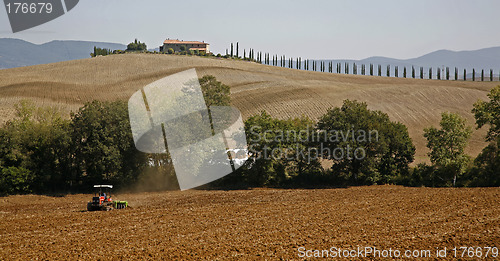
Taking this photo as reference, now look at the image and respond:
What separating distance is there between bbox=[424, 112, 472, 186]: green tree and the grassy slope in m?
14.3

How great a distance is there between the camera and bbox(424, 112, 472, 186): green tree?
44531mm

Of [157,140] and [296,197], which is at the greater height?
[157,140]

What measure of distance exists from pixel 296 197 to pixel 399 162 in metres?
16.6

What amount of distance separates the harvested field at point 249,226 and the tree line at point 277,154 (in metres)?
Result: 7.03

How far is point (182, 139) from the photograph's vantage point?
45156mm

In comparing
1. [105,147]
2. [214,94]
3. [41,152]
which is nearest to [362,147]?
[214,94]

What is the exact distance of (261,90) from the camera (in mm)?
96562

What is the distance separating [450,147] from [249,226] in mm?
29279

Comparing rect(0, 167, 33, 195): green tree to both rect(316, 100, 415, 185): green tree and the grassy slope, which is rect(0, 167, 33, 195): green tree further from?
the grassy slope

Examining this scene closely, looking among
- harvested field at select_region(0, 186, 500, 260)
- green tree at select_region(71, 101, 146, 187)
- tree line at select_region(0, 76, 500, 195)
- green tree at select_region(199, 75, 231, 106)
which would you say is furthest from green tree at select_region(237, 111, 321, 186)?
green tree at select_region(71, 101, 146, 187)

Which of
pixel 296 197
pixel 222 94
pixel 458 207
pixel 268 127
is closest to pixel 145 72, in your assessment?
pixel 222 94

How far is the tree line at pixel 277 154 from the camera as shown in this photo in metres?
43.7

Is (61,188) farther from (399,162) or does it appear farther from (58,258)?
(399,162)

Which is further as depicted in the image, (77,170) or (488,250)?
(77,170)
